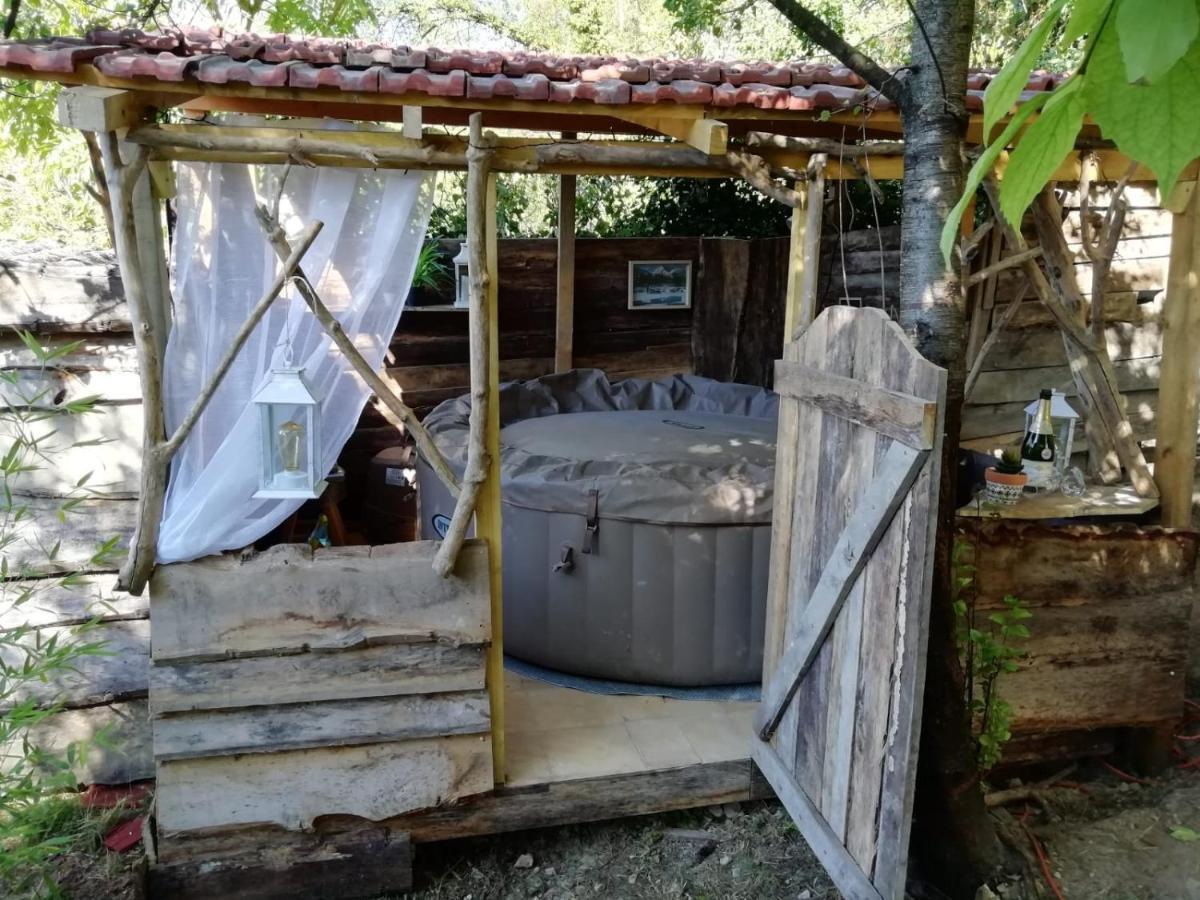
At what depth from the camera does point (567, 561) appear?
3906 millimetres

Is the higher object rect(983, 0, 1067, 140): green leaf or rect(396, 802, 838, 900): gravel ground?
rect(983, 0, 1067, 140): green leaf

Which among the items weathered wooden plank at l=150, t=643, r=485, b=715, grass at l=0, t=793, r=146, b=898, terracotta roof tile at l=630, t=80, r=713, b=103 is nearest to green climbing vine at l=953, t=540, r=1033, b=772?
weathered wooden plank at l=150, t=643, r=485, b=715

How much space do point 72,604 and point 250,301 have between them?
1.46 metres

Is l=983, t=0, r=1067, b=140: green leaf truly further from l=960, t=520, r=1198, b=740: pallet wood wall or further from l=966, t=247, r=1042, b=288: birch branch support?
l=960, t=520, r=1198, b=740: pallet wood wall

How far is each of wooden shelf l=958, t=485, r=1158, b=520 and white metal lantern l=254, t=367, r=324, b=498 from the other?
85.0 inches

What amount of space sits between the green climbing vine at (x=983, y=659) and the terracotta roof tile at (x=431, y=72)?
58.6 inches

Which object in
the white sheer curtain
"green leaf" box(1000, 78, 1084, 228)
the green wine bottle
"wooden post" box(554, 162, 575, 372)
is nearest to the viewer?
"green leaf" box(1000, 78, 1084, 228)

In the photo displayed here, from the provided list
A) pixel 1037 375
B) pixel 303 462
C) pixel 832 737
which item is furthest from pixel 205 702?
pixel 1037 375

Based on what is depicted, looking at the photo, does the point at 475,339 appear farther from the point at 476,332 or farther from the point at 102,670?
the point at 102,670

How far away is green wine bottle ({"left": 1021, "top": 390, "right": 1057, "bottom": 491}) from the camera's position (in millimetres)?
3461

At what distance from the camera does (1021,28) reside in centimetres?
702

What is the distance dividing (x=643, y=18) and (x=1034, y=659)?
42.3ft

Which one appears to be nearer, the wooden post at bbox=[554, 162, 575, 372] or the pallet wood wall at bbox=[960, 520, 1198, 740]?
the pallet wood wall at bbox=[960, 520, 1198, 740]

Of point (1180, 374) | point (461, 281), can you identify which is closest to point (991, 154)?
point (1180, 374)
